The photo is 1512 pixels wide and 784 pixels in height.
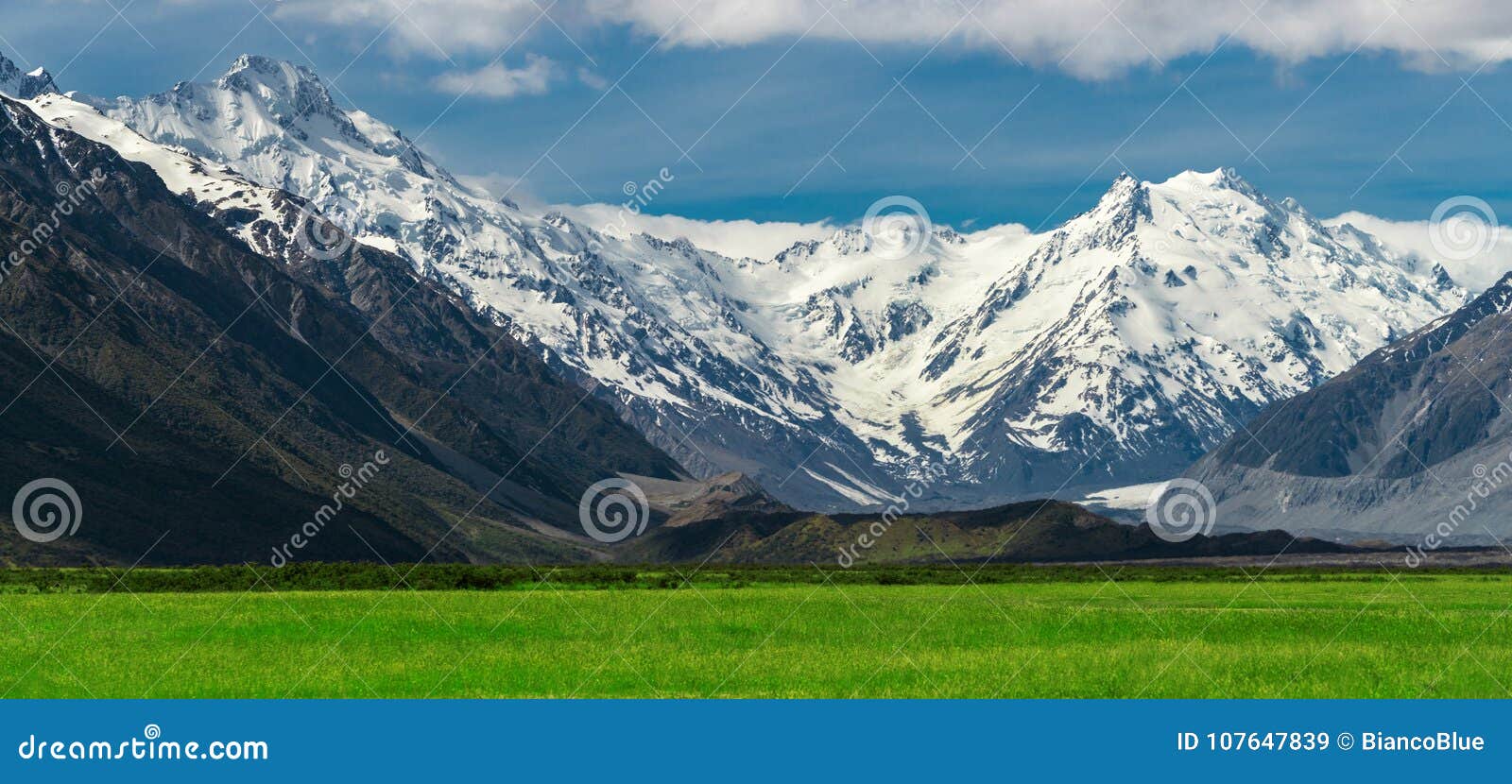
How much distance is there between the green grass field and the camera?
4866cm

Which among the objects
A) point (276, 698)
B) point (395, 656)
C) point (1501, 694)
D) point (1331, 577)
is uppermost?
point (1331, 577)

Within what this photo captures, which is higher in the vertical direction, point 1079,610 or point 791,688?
point 1079,610

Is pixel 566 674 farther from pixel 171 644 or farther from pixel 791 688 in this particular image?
pixel 171 644

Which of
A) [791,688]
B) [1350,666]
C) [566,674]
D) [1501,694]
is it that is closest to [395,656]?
[566,674]

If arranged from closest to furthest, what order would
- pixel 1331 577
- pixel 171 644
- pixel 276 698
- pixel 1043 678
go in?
pixel 276 698 < pixel 1043 678 < pixel 171 644 < pixel 1331 577

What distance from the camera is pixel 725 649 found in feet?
199

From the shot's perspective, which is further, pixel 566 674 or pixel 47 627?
pixel 47 627

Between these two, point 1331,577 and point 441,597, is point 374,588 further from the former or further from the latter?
point 1331,577

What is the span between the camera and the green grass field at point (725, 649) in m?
48.7

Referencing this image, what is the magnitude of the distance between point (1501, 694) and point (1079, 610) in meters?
33.7

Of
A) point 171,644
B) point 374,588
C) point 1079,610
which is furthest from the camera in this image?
point 374,588

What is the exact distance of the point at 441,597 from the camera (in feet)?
318

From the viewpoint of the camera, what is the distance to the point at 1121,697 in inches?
1848

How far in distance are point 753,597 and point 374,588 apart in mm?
34443
